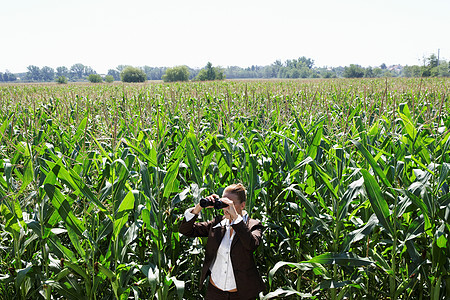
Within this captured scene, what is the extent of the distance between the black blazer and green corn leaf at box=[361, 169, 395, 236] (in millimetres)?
Result: 814

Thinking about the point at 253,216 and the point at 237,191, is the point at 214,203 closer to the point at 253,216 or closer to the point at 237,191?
the point at 237,191

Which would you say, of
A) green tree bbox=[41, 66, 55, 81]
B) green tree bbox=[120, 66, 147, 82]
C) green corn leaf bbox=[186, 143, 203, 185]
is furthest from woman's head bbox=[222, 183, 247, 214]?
green tree bbox=[41, 66, 55, 81]

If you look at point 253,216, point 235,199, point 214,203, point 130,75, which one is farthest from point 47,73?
point 214,203

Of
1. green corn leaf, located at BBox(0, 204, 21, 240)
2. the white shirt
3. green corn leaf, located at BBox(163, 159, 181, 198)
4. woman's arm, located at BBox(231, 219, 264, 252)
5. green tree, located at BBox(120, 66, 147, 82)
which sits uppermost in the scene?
green tree, located at BBox(120, 66, 147, 82)

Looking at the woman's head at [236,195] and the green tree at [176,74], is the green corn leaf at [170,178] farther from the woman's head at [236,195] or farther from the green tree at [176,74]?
the green tree at [176,74]

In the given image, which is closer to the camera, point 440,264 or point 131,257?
point 440,264

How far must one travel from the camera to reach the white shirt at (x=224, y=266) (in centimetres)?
257

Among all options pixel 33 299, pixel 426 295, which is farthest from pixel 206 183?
pixel 426 295

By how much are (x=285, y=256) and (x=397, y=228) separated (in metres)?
1.08

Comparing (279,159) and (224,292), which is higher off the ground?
(279,159)

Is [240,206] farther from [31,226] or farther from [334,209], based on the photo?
[31,226]

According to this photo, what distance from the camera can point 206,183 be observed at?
330 centimetres

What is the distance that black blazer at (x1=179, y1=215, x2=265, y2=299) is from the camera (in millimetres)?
2508

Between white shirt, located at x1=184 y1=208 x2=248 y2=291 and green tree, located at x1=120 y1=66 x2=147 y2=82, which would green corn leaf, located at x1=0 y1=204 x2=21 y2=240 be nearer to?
white shirt, located at x1=184 y1=208 x2=248 y2=291
